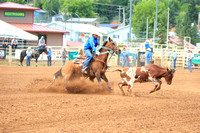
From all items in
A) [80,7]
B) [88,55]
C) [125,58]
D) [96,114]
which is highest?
[80,7]

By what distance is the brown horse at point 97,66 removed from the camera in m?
12.3

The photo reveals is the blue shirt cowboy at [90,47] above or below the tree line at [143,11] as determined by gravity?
below

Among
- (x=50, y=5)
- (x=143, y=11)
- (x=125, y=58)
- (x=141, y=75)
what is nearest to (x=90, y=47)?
(x=141, y=75)

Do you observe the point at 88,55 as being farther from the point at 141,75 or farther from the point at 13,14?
the point at 13,14

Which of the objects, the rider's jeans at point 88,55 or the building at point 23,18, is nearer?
the rider's jeans at point 88,55

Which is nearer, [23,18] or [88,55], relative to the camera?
[88,55]

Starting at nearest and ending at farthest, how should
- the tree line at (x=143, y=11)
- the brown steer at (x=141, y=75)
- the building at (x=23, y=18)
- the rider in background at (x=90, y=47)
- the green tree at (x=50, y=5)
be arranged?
the brown steer at (x=141, y=75) < the rider in background at (x=90, y=47) < the building at (x=23, y=18) < the tree line at (x=143, y=11) < the green tree at (x=50, y=5)

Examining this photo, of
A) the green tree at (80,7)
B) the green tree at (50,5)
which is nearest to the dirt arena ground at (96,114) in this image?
the green tree at (80,7)

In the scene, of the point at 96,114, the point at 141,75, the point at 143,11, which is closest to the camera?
the point at 96,114

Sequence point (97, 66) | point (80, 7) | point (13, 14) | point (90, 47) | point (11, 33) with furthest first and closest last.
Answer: point (80, 7) → point (13, 14) → point (11, 33) → point (90, 47) → point (97, 66)

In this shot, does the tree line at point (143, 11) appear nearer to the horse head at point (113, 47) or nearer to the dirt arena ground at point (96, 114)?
the horse head at point (113, 47)

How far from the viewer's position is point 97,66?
12258 millimetres

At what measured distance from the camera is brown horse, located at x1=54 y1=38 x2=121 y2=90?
12.3 m

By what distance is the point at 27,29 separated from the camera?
3953 centimetres
